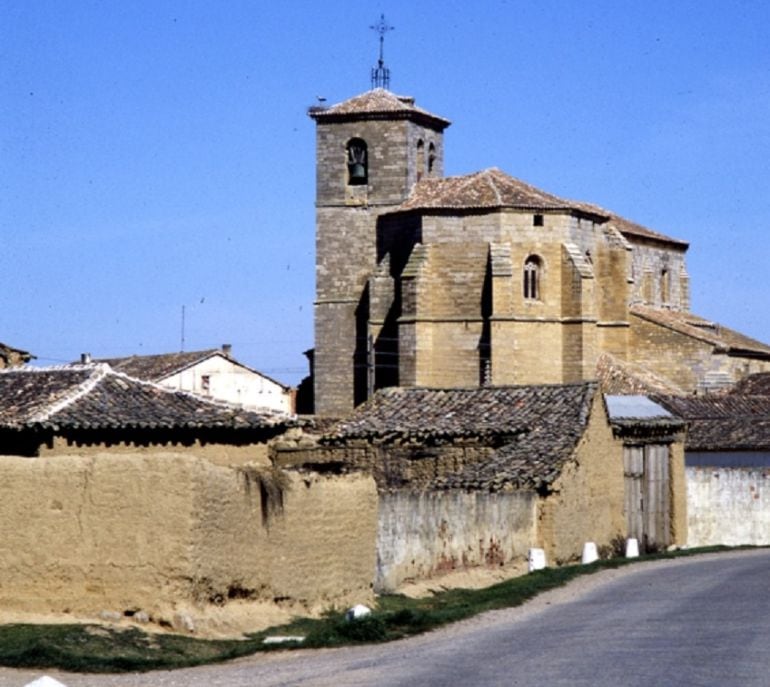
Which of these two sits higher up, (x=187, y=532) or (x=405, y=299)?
(x=405, y=299)

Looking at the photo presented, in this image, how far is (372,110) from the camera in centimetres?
6788

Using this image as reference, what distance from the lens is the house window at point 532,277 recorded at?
64.4 m

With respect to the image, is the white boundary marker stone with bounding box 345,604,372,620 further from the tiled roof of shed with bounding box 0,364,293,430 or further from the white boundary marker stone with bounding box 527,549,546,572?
the tiled roof of shed with bounding box 0,364,293,430

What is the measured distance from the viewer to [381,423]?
30.0 m

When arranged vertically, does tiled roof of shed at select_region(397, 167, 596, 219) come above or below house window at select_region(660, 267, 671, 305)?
above

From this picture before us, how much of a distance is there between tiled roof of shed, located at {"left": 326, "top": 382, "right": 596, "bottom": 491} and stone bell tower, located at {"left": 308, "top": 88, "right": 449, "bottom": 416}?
35509 millimetres

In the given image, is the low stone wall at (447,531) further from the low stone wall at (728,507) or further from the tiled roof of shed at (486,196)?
the tiled roof of shed at (486,196)

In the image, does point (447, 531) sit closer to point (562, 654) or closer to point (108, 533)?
point (108, 533)

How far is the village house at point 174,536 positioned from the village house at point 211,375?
4065cm

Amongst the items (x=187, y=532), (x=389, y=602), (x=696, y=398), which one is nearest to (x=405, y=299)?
(x=696, y=398)

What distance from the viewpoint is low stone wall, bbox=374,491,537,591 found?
2211 centimetres

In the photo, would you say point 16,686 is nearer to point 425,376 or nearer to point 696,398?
point 696,398

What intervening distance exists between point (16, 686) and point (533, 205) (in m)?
52.4

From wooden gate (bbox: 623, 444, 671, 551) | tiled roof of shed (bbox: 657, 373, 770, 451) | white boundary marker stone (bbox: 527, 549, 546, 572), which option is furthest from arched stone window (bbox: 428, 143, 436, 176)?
white boundary marker stone (bbox: 527, 549, 546, 572)
